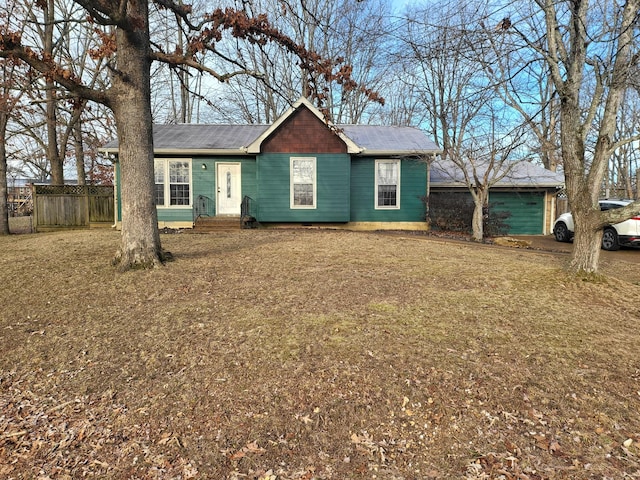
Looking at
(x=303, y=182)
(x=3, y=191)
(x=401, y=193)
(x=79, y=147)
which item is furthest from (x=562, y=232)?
(x=79, y=147)

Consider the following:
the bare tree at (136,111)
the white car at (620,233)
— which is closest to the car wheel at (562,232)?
the white car at (620,233)

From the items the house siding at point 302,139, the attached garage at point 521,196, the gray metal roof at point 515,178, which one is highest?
the house siding at point 302,139

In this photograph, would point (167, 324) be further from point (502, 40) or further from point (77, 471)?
point (502, 40)

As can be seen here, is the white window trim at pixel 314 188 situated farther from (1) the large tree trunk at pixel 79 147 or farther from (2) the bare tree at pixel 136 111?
(1) the large tree trunk at pixel 79 147

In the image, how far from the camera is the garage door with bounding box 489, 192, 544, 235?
656 inches

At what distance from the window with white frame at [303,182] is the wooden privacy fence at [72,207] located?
757 cm

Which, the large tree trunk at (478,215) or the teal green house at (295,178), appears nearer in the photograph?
the large tree trunk at (478,215)

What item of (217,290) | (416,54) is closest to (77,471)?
(217,290)

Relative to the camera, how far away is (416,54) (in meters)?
5.72

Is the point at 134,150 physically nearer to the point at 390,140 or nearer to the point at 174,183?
the point at 174,183

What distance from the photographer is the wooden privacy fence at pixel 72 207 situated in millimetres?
15797

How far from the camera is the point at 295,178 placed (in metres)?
14.6

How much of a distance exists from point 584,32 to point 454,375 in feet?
16.6

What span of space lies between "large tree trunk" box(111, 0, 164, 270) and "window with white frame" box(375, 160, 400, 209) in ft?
32.6
